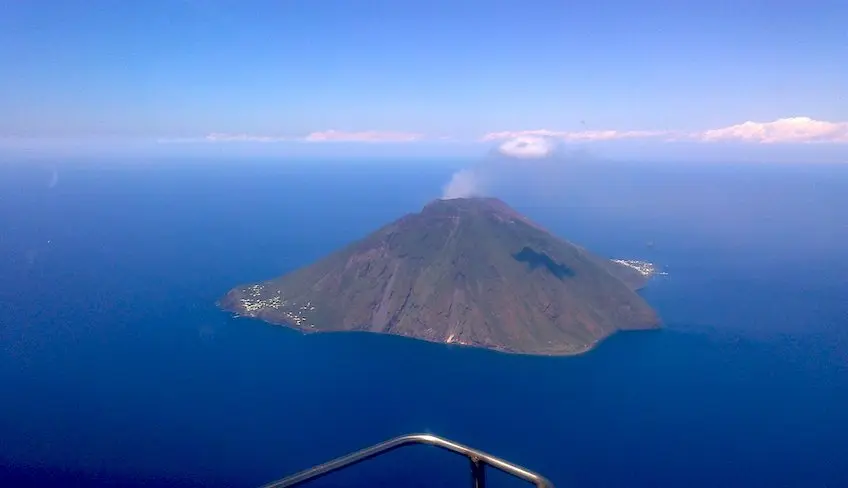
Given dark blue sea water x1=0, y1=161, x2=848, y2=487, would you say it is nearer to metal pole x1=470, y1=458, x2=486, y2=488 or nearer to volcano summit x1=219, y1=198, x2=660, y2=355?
volcano summit x1=219, y1=198, x2=660, y2=355

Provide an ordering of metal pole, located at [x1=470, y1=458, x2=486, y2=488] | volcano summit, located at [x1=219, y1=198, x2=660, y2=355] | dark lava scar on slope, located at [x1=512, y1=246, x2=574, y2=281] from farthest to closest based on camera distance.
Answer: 1. dark lava scar on slope, located at [x1=512, y1=246, x2=574, y2=281]
2. volcano summit, located at [x1=219, y1=198, x2=660, y2=355]
3. metal pole, located at [x1=470, y1=458, x2=486, y2=488]

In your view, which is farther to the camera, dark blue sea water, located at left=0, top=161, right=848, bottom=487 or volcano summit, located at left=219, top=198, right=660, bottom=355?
volcano summit, located at left=219, top=198, right=660, bottom=355

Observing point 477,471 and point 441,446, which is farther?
point 441,446

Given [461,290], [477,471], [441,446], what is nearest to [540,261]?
[461,290]

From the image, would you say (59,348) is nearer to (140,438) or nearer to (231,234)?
(140,438)

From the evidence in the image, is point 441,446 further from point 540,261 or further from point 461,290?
point 540,261

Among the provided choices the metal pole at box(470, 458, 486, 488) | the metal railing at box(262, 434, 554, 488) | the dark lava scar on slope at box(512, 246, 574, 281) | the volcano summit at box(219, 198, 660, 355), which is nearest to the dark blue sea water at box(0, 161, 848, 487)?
the volcano summit at box(219, 198, 660, 355)

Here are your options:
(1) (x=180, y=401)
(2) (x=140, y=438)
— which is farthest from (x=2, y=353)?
(2) (x=140, y=438)
